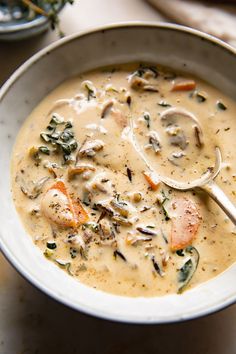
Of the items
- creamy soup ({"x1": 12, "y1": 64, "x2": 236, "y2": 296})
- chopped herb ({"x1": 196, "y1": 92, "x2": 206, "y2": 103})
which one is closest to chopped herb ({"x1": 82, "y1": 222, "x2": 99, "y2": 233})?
creamy soup ({"x1": 12, "y1": 64, "x2": 236, "y2": 296})

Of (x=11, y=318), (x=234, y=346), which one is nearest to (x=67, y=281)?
(x=11, y=318)

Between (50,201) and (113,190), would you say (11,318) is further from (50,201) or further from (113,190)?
(113,190)

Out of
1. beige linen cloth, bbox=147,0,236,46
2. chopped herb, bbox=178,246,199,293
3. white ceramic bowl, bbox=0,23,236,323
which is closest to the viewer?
white ceramic bowl, bbox=0,23,236,323

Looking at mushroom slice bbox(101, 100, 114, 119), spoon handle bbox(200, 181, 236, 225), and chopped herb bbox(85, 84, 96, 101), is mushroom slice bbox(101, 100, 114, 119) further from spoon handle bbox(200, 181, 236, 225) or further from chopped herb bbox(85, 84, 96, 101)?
spoon handle bbox(200, 181, 236, 225)

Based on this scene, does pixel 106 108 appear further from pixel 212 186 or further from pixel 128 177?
pixel 212 186

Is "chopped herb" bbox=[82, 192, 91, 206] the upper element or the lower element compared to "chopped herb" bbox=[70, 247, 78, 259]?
upper
